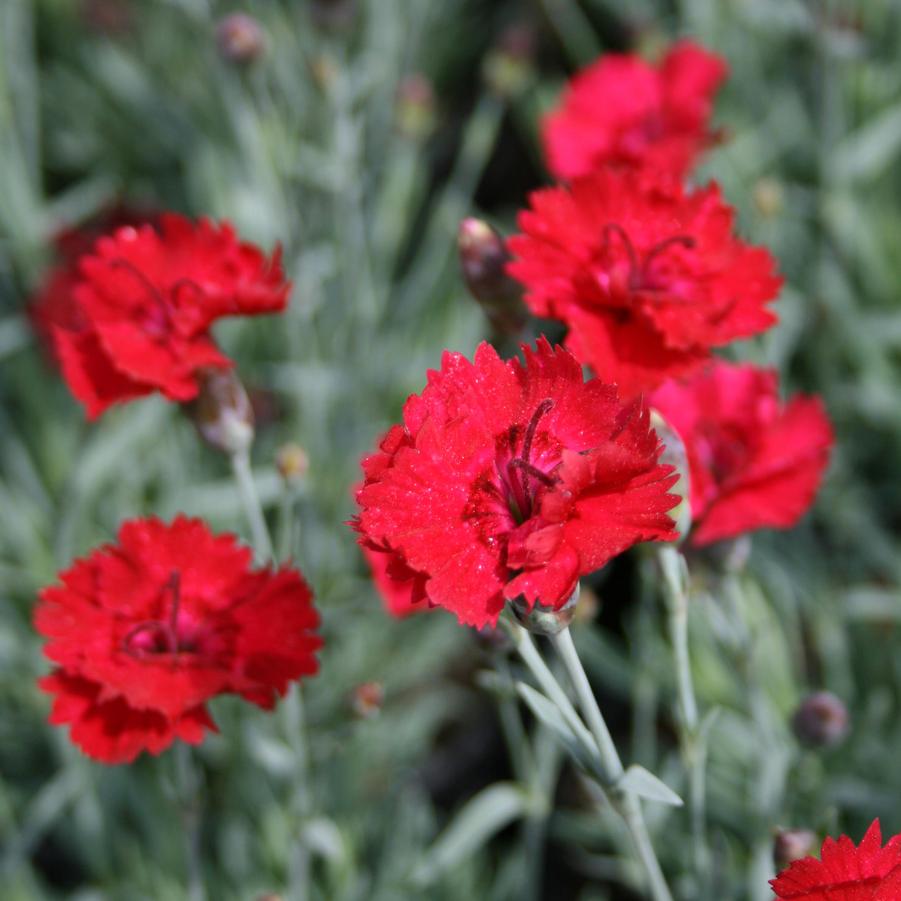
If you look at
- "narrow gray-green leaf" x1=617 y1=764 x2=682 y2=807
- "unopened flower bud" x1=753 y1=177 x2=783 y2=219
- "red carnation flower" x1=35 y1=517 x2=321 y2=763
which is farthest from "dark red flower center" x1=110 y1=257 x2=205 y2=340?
"unopened flower bud" x1=753 y1=177 x2=783 y2=219

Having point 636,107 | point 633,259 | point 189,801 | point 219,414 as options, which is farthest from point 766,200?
point 189,801

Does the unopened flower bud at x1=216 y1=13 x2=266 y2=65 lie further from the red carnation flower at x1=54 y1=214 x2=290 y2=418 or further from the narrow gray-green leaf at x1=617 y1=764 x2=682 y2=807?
the narrow gray-green leaf at x1=617 y1=764 x2=682 y2=807

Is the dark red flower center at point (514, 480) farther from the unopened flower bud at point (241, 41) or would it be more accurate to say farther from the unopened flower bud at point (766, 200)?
the unopened flower bud at point (241, 41)

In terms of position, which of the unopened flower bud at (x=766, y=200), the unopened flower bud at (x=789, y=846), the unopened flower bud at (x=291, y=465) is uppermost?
the unopened flower bud at (x=291, y=465)

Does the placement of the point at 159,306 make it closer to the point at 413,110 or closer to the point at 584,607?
the point at 584,607

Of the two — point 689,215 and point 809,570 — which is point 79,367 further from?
point 809,570

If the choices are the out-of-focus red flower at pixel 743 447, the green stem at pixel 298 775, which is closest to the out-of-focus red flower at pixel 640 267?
the out-of-focus red flower at pixel 743 447
